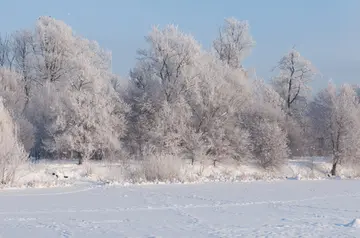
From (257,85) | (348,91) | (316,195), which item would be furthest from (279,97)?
(316,195)

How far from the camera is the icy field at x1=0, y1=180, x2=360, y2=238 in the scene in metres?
9.14

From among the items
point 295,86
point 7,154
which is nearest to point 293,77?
point 295,86

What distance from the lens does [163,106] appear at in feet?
117

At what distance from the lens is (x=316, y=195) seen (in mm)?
15727

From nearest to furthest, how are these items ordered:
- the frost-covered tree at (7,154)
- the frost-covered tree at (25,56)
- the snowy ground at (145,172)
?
the frost-covered tree at (7,154) < the snowy ground at (145,172) < the frost-covered tree at (25,56)

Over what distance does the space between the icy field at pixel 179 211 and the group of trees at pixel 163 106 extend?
636 inches

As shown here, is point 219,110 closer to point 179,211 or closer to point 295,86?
point 295,86

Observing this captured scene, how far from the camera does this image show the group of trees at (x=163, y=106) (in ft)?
110

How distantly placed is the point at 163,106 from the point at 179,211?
2406cm

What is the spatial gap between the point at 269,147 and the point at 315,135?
9407 mm

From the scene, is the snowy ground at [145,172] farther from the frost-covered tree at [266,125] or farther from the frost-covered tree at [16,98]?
the frost-covered tree at [16,98]

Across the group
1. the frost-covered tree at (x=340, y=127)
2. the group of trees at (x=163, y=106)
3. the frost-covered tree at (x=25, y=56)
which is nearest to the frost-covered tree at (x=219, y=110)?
the group of trees at (x=163, y=106)

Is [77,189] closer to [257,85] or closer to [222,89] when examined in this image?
[222,89]

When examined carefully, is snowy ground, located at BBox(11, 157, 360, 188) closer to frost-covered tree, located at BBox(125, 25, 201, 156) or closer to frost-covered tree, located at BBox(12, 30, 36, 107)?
frost-covered tree, located at BBox(125, 25, 201, 156)
